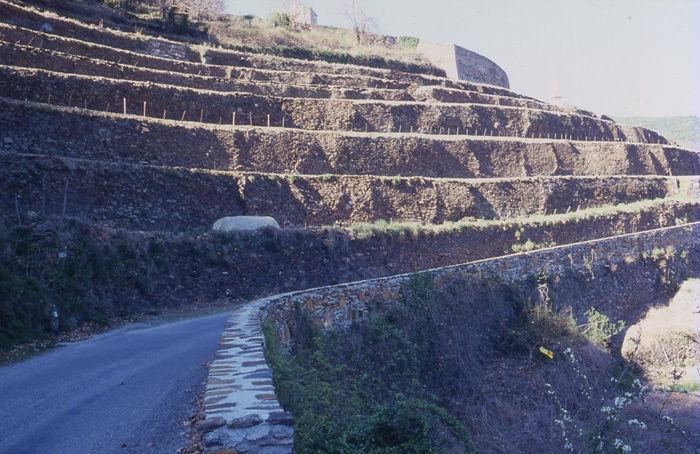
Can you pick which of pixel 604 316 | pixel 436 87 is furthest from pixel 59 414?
pixel 436 87

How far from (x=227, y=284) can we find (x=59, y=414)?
1275 centimetres

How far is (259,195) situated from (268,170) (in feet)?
9.87

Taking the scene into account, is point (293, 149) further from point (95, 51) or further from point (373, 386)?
point (373, 386)

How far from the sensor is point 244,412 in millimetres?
5125

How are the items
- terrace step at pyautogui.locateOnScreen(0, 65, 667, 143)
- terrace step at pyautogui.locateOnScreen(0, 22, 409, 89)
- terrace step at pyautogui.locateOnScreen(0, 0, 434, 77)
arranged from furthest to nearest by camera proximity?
terrace step at pyautogui.locateOnScreen(0, 0, 434, 77)
terrace step at pyautogui.locateOnScreen(0, 22, 409, 89)
terrace step at pyautogui.locateOnScreen(0, 65, 667, 143)

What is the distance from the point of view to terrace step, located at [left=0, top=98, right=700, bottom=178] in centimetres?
2359

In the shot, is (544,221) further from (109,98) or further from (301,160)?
(109,98)

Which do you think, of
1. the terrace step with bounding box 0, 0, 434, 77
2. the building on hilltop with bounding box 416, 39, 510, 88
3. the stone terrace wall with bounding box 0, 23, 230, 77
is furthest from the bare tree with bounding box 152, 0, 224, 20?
the building on hilltop with bounding box 416, 39, 510, 88

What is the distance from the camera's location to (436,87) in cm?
4500

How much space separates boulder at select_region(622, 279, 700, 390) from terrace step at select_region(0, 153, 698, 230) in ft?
31.8

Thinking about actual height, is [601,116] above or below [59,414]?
above

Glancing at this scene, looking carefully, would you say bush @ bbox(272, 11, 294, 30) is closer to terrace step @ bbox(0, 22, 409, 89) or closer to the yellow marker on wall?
terrace step @ bbox(0, 22, 409, 89)

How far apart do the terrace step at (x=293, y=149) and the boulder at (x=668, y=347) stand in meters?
13.3

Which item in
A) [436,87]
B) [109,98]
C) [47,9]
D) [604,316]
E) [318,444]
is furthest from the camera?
[436,87]
